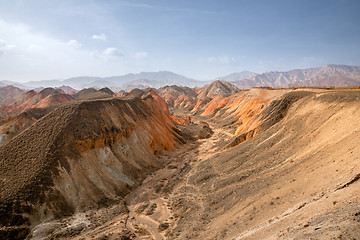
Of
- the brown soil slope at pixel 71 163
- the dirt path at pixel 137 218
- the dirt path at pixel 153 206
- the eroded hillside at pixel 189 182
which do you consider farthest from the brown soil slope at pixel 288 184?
the brown soil slope at pixel 71 163

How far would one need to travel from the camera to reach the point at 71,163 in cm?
2186

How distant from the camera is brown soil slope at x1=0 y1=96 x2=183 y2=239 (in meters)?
17.1

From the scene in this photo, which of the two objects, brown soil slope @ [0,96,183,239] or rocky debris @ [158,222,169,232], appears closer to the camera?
rocky debris @ [158,222,169,232]

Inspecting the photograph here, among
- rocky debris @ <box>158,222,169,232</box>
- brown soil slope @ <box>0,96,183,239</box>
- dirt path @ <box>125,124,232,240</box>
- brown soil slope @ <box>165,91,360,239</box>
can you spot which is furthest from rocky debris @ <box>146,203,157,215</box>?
brown soil slope @ <box>0,96,183,239</box>

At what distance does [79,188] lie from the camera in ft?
67.5

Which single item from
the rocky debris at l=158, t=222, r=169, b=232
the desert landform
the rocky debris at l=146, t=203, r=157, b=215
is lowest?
the rocky debris at l=158, t=222, r=169, b=232

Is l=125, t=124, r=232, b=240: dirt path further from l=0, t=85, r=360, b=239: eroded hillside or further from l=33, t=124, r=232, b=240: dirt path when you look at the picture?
l=0, t=85, r=360, b=239: eroded hillside

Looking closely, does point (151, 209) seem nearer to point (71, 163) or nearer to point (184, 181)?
point (184, 181)

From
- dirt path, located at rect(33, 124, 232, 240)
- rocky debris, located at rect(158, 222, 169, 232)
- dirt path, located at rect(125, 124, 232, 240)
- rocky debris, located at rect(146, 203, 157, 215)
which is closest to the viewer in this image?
dirt path, located at rect(33, 124, 232, 240)

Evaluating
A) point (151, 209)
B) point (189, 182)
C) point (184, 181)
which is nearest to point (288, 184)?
point (189, 182)

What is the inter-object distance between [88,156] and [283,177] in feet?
64.9

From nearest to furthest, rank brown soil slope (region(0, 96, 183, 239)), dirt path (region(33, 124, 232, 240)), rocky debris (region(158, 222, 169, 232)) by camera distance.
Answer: dirt path (region(33, 124, 232, 240)), rocky debris (region(158, 222, 169, 232)), brown soil slope (region(0, 96, 183, 239))

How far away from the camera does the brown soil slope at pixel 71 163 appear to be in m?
17.1

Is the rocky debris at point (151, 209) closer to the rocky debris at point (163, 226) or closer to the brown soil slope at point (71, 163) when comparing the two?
the rocky debris at point (163, 226)
